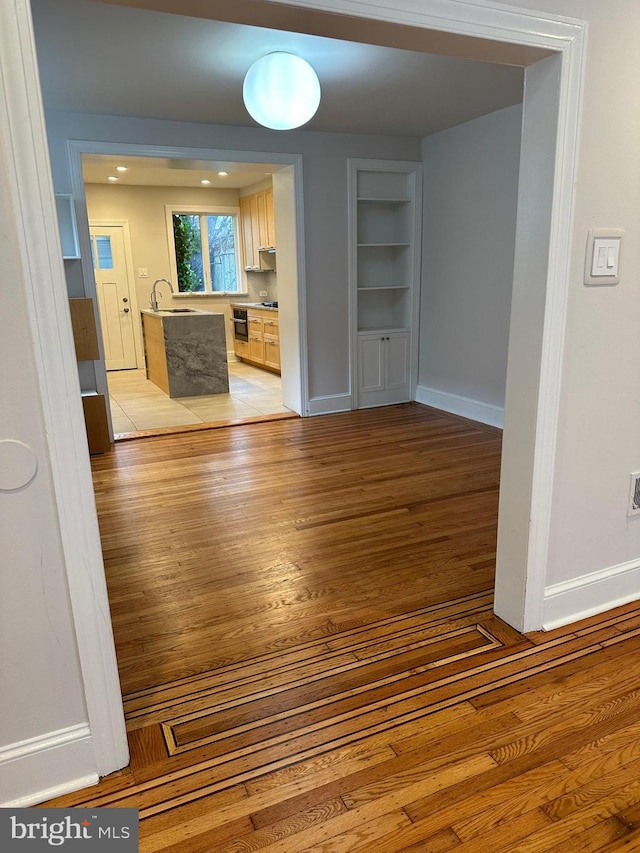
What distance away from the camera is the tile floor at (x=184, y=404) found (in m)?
5.53

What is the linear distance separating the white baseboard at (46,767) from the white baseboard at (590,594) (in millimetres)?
1620

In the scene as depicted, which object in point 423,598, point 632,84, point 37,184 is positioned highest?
point 632,84

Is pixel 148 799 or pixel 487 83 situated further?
pixel 487 83

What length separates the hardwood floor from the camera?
1457 mm

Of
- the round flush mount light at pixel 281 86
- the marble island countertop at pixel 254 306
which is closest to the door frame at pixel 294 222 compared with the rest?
the round flush mount light at pixel 281 86

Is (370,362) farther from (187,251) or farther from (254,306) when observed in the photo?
(187,251)

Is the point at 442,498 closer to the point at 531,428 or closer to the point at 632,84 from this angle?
the point at 531,428

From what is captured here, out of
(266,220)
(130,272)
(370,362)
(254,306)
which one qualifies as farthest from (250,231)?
(370,362)

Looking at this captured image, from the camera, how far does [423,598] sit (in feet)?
7.99

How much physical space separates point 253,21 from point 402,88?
2.71 meters

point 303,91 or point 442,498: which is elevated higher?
point 303,91

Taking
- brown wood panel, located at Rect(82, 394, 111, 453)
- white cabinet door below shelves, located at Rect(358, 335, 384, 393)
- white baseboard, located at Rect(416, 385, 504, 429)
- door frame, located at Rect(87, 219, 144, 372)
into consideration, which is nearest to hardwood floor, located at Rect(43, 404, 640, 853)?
brown wood panel, located at Rect(82, 394, 111, 453)

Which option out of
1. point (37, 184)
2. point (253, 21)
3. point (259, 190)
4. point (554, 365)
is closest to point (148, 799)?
point (37, 184)

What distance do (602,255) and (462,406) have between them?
11.5 ft
